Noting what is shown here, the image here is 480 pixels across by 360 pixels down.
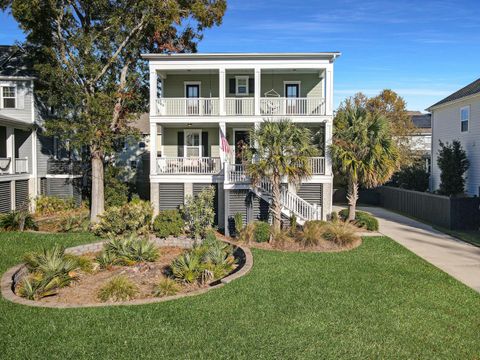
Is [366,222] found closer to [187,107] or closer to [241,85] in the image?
[241,85]

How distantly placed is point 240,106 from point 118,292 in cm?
1291

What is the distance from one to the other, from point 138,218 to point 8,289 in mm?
7108

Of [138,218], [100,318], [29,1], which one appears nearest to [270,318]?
[100,318]

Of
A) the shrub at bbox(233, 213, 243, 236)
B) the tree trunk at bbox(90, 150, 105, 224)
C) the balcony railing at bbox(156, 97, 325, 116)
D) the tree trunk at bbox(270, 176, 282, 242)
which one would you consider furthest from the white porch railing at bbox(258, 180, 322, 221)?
the tree trunk at bbox(90, 150, 105, 224)

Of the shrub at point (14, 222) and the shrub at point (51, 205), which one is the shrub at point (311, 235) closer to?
the shrub at point (14, 222)

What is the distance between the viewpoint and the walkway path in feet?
39.4

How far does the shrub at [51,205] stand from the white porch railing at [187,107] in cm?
830

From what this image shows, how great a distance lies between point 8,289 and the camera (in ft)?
31.6

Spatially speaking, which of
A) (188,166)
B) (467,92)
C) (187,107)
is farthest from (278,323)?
(467,92)

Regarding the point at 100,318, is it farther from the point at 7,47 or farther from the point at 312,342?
the point at 7,47

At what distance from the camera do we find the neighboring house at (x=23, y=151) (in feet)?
68.3

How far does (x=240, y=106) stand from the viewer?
2030cm

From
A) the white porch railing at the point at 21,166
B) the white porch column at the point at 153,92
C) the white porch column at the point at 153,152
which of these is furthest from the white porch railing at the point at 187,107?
the white porch railing at the point at 21,166

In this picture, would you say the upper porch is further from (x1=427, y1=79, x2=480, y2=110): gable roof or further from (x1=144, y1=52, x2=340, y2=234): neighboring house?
(x1=427, y1=79, x2=480, y2=110): gable roof
